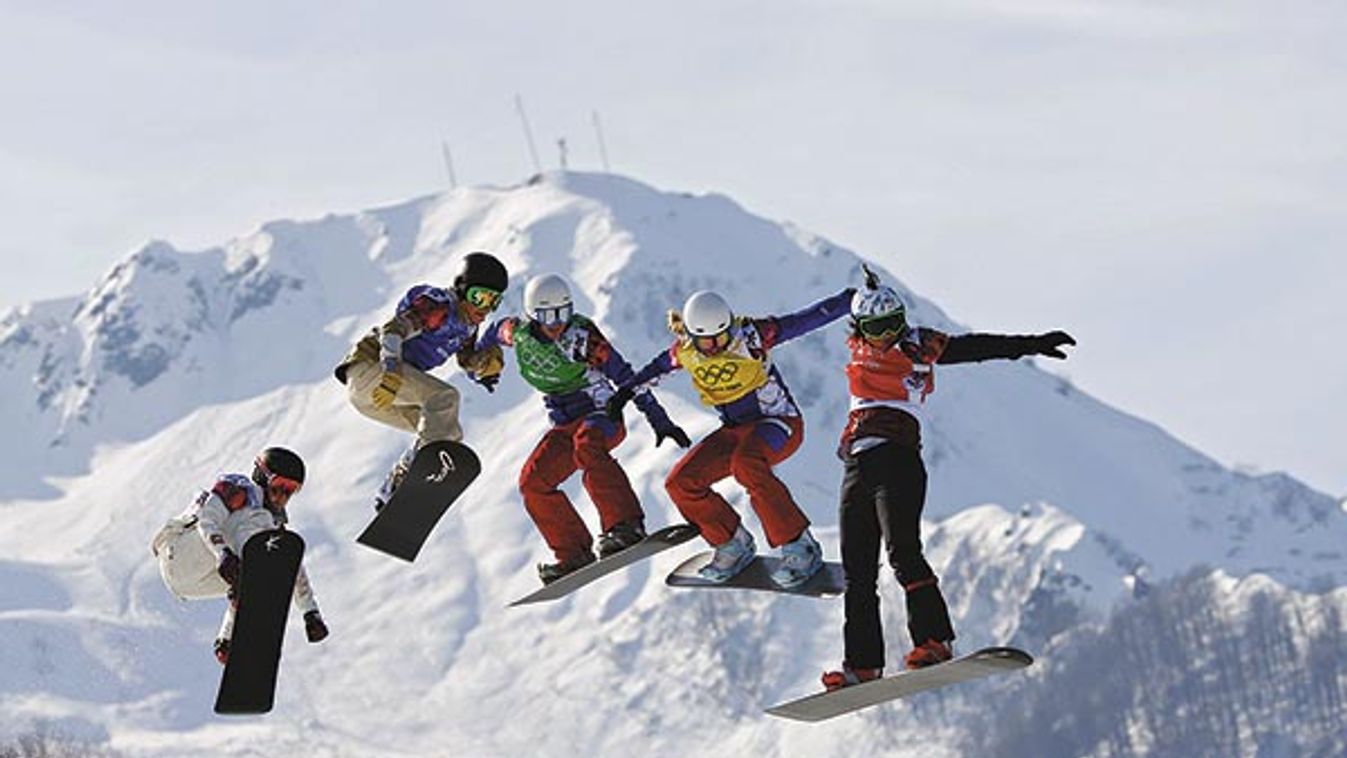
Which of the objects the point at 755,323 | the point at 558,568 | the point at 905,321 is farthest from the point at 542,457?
the point at 905,321

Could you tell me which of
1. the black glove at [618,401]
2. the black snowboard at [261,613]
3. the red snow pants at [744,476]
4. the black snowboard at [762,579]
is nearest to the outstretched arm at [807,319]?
the red snow pants at [744,476]

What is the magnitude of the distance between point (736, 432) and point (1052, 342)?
4410 mm

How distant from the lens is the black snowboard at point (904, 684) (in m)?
22.1

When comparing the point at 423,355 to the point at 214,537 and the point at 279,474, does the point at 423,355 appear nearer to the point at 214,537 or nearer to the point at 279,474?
the point at 279,474

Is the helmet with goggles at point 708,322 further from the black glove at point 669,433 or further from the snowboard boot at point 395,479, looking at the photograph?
the snowboard boot at point 395,479

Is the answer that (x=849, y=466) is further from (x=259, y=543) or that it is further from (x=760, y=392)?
(x=259, y=543)

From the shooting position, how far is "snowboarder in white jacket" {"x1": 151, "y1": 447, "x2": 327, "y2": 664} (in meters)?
26.0

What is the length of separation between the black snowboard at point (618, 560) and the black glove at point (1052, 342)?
4.97 m

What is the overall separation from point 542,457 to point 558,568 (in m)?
1.19

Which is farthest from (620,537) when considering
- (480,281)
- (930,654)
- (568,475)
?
(930,654)

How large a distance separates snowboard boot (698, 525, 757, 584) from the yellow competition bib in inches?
55.1

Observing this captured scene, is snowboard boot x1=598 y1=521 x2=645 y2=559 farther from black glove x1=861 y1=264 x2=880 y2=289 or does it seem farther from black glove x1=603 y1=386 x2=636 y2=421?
black glove x1=861 y1=264 x2=880 y2=289

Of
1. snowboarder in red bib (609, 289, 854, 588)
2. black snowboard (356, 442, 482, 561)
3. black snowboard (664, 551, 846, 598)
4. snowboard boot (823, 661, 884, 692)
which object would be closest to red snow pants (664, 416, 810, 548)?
snowboarder in red bib (609, 289, 854, 588)

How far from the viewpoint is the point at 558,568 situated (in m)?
28.6
